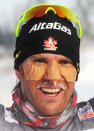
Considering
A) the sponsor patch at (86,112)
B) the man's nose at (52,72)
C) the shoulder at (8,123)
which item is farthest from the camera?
the sponsor patch at (86,112)

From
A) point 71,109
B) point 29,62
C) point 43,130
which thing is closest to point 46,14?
point 29,62

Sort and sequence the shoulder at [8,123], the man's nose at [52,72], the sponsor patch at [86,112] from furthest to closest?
the sponsor patch at [86,112]
the shoulder at [8,123]
the man's nose at [52,72]

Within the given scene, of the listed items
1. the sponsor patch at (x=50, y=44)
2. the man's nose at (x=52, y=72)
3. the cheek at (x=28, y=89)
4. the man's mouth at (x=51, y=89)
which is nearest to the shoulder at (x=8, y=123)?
the cheek at (x=28, y=89)

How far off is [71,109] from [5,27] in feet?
4.19

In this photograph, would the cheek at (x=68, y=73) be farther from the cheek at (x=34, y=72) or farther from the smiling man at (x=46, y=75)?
the cheek at (x=34, y=72)

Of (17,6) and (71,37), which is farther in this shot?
(17,6)

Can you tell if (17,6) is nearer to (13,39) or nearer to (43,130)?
(13,39)

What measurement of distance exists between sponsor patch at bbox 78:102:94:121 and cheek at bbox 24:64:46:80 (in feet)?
2.09

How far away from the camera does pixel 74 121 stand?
2.56 meters

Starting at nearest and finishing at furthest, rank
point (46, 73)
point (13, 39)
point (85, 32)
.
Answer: point (46, 73) → point (13, 39) → point (85, 32)

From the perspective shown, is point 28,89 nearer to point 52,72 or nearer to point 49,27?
point 52,72

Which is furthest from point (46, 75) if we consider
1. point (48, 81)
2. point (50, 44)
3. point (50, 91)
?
point (50, 44)

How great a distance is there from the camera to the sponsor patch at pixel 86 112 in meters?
2.57

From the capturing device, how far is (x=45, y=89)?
234cm
